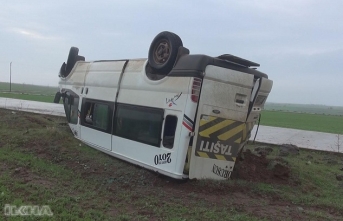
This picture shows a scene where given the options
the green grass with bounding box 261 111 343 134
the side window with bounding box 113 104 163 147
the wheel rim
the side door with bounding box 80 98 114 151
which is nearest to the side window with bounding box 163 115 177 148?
the side window with bounding box 113 104 163 147

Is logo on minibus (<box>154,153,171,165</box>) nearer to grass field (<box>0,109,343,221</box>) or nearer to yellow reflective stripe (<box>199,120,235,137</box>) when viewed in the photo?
grass field (<box>0,109,343,221</box>)

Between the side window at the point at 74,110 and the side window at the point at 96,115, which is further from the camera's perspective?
the side window at the point at 74,110

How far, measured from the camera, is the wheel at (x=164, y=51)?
5.70m

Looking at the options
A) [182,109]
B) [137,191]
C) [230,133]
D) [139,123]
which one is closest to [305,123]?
[230,133]

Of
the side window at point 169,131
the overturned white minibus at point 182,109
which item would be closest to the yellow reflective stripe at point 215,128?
the overturned white minibus at point 182,109

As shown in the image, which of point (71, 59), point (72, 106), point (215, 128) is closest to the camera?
point (215, 128)

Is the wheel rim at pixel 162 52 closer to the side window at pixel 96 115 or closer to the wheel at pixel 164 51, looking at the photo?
the wheel at pixel 164 51

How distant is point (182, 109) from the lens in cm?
539

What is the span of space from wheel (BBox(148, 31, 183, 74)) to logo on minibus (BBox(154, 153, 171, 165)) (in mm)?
1409

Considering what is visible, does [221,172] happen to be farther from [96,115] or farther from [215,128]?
[96,115]

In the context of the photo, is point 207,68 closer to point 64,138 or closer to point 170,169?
point 170,169

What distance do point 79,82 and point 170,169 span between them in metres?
4.14

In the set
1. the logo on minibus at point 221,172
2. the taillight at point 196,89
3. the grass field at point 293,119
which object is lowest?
the grass field at point 293,119

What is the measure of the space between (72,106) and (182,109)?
175 inches
